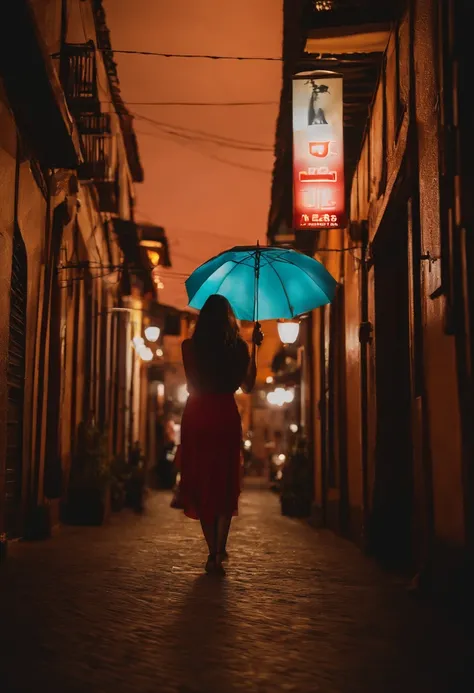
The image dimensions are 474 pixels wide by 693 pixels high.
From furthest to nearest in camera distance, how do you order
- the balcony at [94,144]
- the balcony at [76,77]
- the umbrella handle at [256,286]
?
1. the balcony at [94,144]
2. the balcony at [76,77]
3. the umbrella handle at [256,286]

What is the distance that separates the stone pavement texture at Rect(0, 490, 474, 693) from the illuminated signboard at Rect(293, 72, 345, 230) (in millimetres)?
4388

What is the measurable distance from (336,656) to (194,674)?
2.44 feet

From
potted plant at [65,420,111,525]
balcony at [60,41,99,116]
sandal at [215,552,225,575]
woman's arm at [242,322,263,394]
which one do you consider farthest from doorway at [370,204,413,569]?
balcony at [60,41,99,116]

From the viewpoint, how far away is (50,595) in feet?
17.3

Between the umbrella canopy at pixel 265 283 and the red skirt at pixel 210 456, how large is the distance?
166cm

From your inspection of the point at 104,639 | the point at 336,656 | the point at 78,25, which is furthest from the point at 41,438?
the point at 78,25

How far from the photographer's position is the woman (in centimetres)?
620

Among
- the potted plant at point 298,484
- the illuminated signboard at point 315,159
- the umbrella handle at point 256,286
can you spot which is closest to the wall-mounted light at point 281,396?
the potted plant at point 298,484

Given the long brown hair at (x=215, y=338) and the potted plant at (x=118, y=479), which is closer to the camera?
the long brown hair at (x=215, y=338)

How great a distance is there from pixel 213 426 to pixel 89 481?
5.96 meters

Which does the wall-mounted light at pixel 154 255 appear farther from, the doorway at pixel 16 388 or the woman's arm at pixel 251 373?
the woman's arm at pixel 251 373

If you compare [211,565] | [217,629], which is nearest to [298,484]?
[211,565]

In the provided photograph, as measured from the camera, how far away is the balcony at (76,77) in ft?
35.7

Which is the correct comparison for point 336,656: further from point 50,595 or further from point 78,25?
point 78,25
